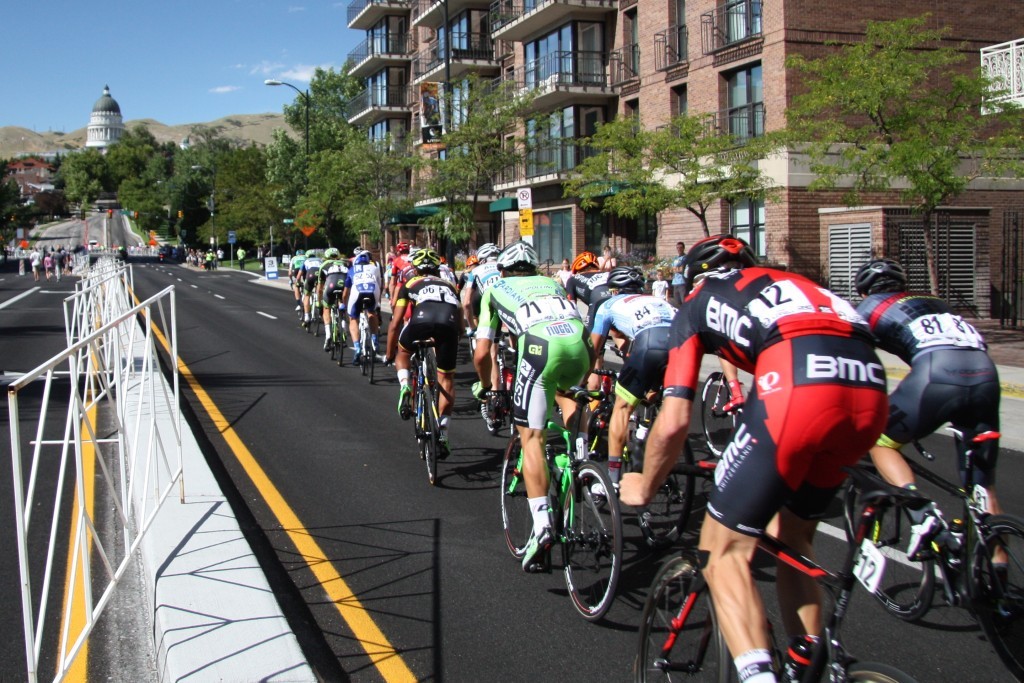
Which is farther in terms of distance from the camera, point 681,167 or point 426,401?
point 681,167

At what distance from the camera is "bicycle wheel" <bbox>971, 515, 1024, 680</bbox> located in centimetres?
432

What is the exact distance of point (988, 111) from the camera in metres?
17.3

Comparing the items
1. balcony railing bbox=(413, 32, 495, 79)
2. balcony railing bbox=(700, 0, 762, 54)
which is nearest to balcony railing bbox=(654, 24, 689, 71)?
balcony railing bbox=(700, 0, 762, 54)

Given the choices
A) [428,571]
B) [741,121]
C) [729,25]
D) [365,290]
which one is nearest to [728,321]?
[428,571]

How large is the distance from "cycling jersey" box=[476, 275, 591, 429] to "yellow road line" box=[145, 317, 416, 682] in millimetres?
1410

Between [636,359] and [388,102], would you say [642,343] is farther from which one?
[388,102]

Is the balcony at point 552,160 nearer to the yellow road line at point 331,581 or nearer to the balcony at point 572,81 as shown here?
the balcony at point 572,81

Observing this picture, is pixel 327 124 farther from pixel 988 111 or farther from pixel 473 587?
pixel 473 587

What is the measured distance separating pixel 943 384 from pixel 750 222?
2159cm

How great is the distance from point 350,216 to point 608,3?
46.6ft

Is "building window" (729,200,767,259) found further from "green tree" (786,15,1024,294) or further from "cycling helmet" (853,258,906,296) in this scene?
"cycling helmet" (853,258,906,296)

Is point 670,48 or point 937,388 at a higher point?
point 670,48

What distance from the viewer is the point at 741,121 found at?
87.5 feet

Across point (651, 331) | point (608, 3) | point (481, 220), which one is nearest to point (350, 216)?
point (481, 220)
